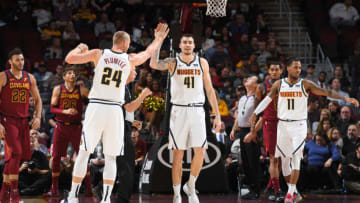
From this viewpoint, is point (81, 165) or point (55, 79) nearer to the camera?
point (81, 165)

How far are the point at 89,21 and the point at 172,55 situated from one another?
300 inches

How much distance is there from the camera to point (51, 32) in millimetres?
16484

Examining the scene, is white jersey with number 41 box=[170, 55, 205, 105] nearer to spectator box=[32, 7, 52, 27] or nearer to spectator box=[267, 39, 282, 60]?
spectator box=[267, 39, 282, 60]

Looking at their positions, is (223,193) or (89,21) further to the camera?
(89,21)

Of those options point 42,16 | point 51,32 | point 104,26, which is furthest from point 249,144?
point 42,16

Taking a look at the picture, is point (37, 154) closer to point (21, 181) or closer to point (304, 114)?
point (21, 181)

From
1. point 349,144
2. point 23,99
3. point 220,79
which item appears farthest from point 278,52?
point 23,99

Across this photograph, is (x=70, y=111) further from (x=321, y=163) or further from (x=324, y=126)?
(x=324, y=126)

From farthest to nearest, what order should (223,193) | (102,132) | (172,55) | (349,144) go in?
1. (349,144)
2. (223,193)
3. (172,55)
4. (102,132)

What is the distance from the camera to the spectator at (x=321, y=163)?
1138cm

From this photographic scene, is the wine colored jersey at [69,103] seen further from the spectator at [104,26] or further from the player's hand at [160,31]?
the spectator at [104,26]

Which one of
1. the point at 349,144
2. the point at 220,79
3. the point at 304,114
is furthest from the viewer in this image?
the point at 220,79

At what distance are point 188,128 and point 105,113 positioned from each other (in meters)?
1.28

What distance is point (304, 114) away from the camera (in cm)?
888
